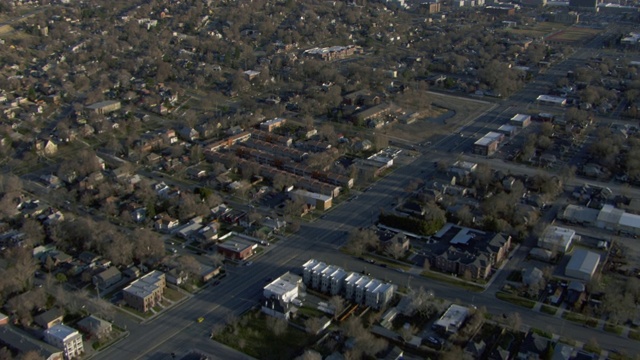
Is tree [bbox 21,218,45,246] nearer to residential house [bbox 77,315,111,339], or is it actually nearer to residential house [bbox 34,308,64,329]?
residential house [bbox 34,308,64,329]

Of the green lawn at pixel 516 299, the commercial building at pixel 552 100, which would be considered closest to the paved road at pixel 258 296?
the green lawn at pixel 516 299

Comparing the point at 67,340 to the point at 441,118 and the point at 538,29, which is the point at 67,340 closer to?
the point at 441,118

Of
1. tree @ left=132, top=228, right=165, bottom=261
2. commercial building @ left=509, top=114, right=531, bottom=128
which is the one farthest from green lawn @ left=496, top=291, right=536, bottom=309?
commercial building @ left=509, top=114, right=531, bottom=128

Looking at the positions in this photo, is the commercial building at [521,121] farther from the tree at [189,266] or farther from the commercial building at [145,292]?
the commercial building at [145,292]

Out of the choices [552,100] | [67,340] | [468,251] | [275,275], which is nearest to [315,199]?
[275,275]

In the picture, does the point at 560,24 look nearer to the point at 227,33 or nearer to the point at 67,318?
the point at 227,33

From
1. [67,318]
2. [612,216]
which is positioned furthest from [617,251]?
[67,318]
